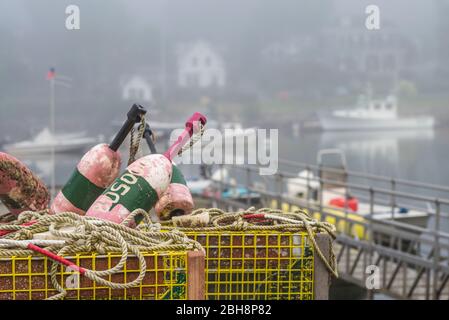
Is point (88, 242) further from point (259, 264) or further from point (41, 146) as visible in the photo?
point (41, 146)

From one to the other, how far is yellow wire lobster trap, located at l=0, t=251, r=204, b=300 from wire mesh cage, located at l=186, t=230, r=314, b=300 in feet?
2.98

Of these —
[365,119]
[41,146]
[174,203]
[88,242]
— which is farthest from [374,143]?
[88,242]

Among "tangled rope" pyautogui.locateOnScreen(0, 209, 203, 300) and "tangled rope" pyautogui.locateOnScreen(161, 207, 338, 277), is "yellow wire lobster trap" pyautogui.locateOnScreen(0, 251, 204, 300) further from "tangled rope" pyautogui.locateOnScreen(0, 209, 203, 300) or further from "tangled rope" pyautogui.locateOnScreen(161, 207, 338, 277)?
"tangled rope" pyautogui.locateOnScreen(161, 207, 338, 277)

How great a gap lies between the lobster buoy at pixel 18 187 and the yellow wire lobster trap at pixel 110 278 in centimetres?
132

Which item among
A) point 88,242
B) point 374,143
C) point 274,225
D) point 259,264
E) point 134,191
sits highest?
point 134,191

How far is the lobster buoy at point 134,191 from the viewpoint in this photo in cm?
374

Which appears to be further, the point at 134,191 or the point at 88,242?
the point at 134,191

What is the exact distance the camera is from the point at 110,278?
3.07 meters

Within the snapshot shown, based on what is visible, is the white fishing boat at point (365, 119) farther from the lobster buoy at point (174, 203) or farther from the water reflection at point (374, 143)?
the lobster buoy at point (174, 203)

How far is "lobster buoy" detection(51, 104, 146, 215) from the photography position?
14.1 ft

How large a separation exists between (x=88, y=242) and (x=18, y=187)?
4.69 feet

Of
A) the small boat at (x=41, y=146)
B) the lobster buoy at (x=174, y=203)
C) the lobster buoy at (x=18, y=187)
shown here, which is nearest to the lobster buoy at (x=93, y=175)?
the lobster buoy at (x=18, y=187)

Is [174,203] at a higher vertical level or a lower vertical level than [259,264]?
higher
